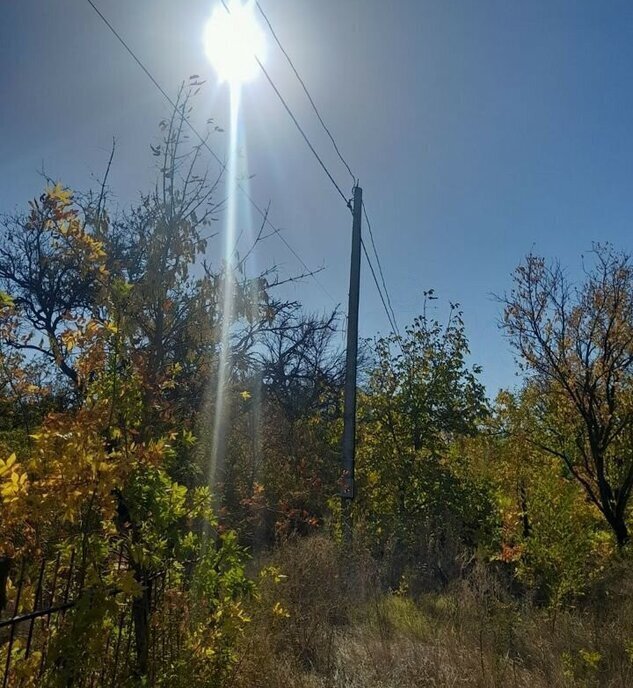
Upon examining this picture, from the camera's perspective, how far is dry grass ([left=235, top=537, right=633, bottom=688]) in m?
3.90

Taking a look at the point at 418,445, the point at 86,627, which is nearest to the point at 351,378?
the point at 418,445

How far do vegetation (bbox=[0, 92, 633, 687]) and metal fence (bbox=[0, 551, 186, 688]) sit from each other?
0.01 meters

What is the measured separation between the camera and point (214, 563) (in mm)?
3051

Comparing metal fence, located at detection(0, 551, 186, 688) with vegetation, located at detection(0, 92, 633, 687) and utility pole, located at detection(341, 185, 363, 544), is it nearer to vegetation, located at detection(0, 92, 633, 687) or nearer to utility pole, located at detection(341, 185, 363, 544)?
vegetation, located at detection(0, 92, 633, 687)

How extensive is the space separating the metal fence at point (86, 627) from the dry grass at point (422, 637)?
2.48ft

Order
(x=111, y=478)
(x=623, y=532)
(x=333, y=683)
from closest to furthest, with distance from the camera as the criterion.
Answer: (x=111, y=478) < (x=333, y=683) < (x=623, y=532)

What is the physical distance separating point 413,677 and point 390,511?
478 centimetres

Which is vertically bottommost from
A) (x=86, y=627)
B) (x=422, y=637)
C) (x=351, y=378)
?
(x=422, y=637)

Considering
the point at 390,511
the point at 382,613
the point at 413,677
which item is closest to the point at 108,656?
the point at 413,677

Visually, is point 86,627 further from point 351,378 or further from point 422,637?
point 351,378

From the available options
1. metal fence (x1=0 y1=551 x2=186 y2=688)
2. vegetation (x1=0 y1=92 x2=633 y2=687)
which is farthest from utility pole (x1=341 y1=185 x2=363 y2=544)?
metal fence (x1=0 y1=551 x2=186 y2=688)

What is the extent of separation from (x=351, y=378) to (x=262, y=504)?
9.41ft

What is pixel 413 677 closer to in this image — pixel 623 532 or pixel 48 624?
pixel 48 624

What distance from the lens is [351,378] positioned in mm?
7551
